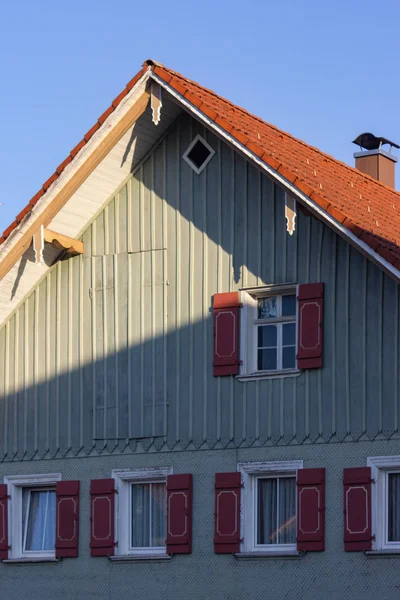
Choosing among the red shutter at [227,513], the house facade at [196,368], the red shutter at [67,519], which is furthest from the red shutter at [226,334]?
the red shutter at [67,519]

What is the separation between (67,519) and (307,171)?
574 centimetres

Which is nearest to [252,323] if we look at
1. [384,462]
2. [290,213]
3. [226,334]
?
[226,334]

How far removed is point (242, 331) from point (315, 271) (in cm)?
130

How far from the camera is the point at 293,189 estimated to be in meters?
18.5

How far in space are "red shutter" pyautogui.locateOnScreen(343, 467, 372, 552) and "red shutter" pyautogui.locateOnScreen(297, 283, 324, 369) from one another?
1.48 m

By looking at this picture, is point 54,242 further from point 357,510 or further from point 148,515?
point 357,510

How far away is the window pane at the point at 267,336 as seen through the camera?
766 inches

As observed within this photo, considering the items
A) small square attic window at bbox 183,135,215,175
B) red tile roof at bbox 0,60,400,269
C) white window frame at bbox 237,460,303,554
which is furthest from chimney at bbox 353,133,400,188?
white window frame at bbox 237,460,303,554

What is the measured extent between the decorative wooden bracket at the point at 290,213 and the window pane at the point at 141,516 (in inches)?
161

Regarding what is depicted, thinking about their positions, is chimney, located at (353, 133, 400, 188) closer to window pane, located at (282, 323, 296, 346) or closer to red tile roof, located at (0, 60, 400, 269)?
red tile roof, located at (0, 60, 400, 269)

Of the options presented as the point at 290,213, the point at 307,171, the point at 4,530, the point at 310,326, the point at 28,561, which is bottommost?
the point at 28,561

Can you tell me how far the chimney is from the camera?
26484 millimetres

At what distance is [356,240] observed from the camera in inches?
701

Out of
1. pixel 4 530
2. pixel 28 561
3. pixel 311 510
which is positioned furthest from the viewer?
pixel 4 530
